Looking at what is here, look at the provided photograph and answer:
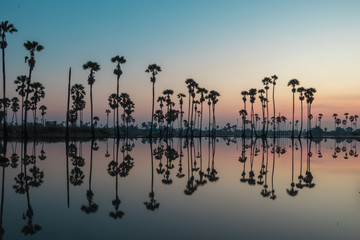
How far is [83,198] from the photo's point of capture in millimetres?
11805

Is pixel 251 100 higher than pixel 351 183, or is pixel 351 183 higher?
pixel 251 100

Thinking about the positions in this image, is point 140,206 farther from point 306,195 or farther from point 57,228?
point 306,195

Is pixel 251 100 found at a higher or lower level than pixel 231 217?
higher

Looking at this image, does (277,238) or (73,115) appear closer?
(277,238)

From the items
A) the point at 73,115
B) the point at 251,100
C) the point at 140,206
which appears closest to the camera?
the point at 140,206

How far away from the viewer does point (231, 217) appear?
947cm

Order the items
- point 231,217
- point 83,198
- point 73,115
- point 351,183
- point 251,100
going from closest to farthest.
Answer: point 231,217
point 83,198
point 351,183
point 73,115
point 251,100

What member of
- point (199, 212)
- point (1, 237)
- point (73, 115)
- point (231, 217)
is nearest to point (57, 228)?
point (1, 237)

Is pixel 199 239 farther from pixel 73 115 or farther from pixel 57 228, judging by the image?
pixel 73 115

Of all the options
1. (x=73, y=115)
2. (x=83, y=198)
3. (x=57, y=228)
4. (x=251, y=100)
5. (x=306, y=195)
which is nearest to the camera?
(x=57, y=228)

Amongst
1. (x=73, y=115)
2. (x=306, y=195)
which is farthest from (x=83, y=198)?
(x=73, y=115)

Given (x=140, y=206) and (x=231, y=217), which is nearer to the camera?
(x=231, y=217)

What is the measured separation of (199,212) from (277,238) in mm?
3003

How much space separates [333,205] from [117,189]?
343 inches
